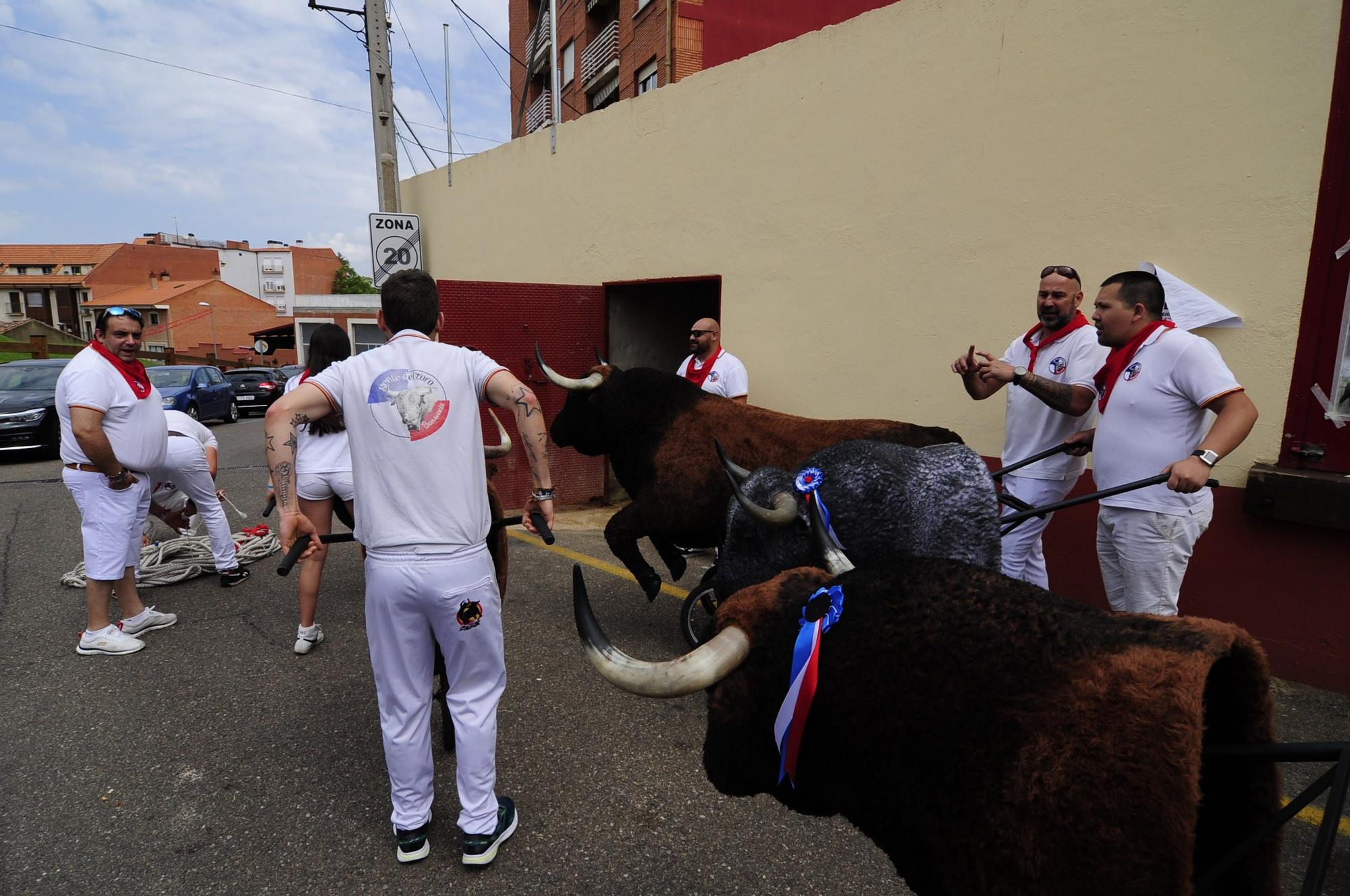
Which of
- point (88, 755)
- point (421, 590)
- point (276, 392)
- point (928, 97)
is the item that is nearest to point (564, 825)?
point (421, 590)

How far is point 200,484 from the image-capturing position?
527 centimetres

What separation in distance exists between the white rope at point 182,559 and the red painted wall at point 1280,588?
6166 mm

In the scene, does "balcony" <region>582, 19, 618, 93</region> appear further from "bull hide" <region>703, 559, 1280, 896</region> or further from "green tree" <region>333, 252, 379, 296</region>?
"green tree" <region>333, 252, 379, 296</region>

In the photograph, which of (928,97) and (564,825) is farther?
(928,97)

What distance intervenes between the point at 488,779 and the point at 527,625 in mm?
2141

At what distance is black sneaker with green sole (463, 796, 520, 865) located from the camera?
8.30 ft

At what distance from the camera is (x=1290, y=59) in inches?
143

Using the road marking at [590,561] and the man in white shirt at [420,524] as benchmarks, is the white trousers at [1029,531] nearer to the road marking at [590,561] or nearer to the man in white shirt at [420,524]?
the road marking at [590,561]

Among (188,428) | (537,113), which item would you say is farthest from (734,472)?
(537,113)

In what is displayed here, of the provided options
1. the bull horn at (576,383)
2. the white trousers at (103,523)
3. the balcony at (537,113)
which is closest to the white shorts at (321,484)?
the white trousers at (103,523)

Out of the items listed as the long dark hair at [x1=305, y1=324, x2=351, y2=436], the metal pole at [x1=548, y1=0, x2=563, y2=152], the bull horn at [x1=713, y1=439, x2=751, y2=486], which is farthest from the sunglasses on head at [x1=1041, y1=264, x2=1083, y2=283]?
the metal pole at [x1=548, y1=0, x2=563, y2=152]

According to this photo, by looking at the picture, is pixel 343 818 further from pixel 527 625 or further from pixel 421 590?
pixel 527 625

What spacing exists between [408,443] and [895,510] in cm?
158

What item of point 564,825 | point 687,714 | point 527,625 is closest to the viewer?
point 564,825
